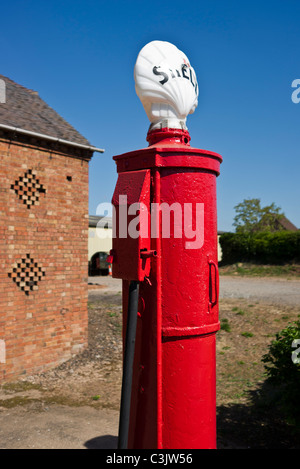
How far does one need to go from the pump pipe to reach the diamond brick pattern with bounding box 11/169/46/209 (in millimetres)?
5695

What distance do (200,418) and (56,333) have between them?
19.7 feet

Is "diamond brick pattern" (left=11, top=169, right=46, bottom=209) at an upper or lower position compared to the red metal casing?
upper

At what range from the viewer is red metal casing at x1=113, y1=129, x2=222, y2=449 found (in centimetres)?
203

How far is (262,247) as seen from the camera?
1036 inches

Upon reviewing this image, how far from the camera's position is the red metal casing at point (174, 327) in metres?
2.03

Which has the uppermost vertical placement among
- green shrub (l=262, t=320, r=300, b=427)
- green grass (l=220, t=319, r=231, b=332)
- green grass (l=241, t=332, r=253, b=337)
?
green shrub (l=262, t=320, r=300, b=427)

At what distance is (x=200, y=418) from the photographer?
2.08 metres

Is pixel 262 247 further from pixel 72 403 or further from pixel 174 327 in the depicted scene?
pixel 174 327

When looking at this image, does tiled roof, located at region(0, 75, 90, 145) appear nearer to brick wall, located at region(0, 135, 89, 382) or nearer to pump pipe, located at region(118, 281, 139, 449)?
brick wall, located at region(0, 135, 89, 382)

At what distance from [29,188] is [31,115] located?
5.91ft

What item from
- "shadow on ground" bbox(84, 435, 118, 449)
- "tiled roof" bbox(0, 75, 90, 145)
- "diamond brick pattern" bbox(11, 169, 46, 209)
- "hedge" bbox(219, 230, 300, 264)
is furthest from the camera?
"hedge" bbox(219, 230, 300, 264)

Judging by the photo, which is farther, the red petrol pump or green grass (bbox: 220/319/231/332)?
green grass (bbox: 220/319/231/332)

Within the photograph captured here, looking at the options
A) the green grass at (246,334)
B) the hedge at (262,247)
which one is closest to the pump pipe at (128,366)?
the green grass at (246,334)

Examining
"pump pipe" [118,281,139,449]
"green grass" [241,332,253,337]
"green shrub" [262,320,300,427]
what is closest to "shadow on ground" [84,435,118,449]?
"green shrub" [262,320,300,427]
